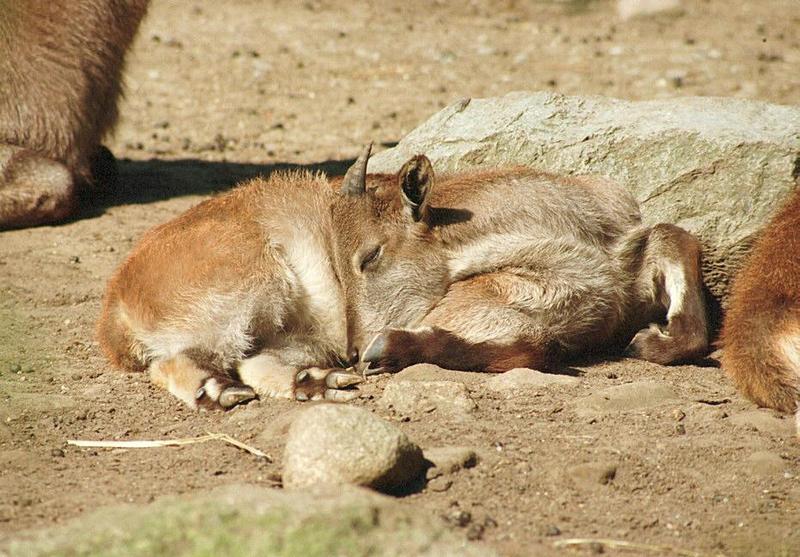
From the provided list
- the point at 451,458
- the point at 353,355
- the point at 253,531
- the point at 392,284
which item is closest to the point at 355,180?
the point at 392,284

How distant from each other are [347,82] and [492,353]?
6811 millimetres

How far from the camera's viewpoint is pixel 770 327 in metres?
4.89

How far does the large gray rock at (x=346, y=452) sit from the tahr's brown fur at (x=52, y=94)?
492 cm

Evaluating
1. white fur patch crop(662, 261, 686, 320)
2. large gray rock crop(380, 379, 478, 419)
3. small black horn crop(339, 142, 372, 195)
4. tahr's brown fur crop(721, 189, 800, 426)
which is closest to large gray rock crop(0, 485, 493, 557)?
large gray rock crop(380, 379, 478, 419)

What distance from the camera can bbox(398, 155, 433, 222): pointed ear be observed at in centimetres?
563

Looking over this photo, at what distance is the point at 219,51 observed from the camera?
1283 cm

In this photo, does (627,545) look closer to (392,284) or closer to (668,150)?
(392,284)

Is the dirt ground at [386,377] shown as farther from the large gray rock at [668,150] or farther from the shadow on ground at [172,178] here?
the large gray rock at [668,150]

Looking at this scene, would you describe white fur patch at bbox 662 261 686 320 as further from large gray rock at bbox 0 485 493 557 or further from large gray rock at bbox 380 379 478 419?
large gray rock at bbox 0 485 493 557

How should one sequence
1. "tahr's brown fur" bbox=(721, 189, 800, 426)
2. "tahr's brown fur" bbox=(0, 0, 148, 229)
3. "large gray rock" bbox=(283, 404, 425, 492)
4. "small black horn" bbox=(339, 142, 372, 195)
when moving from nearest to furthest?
"large gray rock" bbox=(283, 404, 425, 492) → "tahr's brown fur" bbox=(721, 189, 800, 426) → "small black horn" bbox=(339, 142, 372, 195) → "tahr's brown fur" bbox=(0, 0, 148, 229)

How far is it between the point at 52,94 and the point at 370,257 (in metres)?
4.03

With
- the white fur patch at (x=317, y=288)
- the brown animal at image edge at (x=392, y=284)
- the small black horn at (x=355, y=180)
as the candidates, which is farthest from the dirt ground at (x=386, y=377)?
the small black horn at (x=355, y=180)

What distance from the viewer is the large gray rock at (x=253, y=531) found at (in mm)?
3137

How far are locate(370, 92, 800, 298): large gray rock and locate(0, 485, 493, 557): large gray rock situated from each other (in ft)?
10.8
